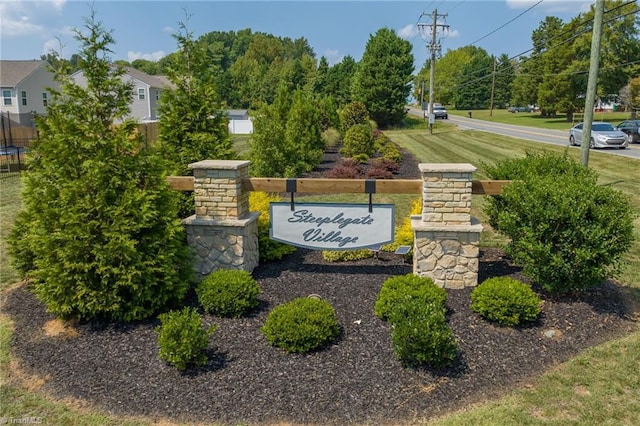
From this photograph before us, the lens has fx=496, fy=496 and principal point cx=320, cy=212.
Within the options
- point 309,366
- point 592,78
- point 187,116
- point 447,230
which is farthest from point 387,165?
point 309,366

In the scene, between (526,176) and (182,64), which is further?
(182,64)

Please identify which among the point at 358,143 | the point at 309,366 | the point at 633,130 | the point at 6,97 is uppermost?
the point at 6,97

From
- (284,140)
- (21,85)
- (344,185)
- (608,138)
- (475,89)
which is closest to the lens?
(344,185)

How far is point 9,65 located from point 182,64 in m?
42.2

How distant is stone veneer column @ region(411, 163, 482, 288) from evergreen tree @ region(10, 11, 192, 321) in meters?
2.99

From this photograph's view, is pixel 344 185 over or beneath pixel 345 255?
over

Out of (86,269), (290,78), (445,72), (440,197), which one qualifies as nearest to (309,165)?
(440,197)

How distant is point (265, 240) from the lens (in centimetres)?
733

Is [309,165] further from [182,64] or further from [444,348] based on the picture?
[444,348]

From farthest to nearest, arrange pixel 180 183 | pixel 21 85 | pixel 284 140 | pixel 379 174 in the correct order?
pixel 21 85 < pixel 379 174 < pixel 284 140 < pixel 180 183

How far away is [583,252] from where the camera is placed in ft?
16.9

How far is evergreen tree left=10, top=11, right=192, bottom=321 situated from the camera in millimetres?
5156

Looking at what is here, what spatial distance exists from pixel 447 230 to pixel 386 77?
1579 inches

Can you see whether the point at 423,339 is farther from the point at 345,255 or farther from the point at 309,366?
the point at 345,255
